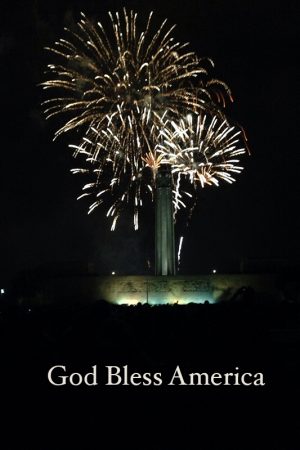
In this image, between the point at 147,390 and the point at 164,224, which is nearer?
the point at 147,390

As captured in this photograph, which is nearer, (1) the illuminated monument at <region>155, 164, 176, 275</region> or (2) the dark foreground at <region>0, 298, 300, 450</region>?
(2) the dark foreground at <region>0, 298, 300, 450</region>

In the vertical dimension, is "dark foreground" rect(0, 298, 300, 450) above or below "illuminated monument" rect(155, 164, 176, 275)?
below

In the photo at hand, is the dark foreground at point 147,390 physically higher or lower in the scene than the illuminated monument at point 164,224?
lower

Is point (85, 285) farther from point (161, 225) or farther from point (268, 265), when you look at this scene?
point (268, 265)

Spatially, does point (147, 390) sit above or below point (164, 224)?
below

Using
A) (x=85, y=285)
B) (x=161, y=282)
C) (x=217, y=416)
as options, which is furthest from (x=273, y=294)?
(x=217, y=416)
